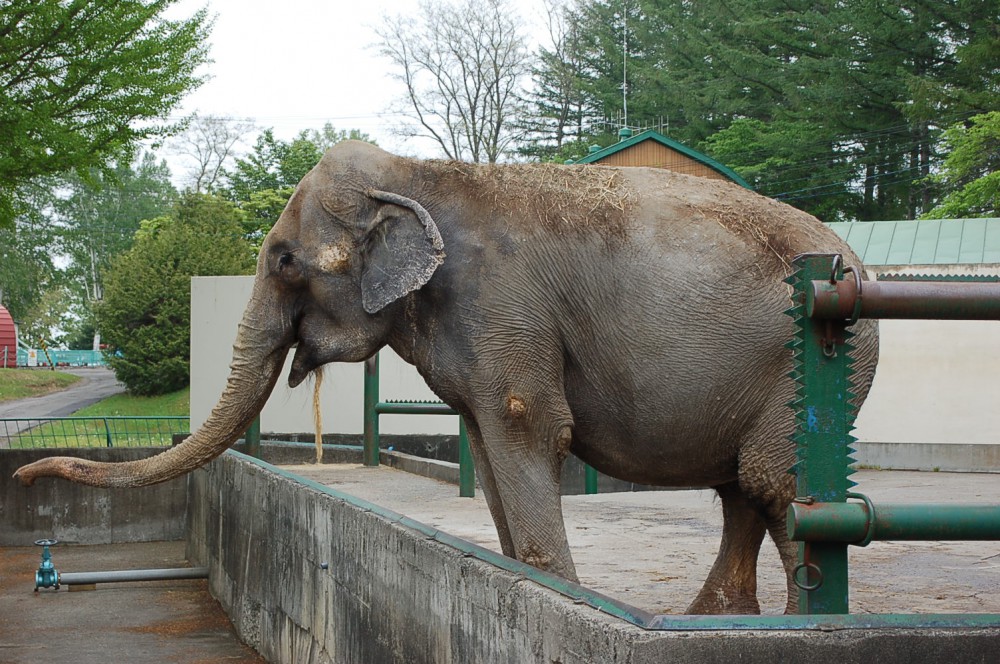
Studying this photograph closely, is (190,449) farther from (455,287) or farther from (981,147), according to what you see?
(981,147)

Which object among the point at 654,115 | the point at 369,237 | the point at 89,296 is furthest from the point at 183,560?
the point at 89,296

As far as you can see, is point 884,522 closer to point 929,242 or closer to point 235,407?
point 235,407

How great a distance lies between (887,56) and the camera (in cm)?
4147

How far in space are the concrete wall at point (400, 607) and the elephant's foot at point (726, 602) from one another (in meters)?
1.18

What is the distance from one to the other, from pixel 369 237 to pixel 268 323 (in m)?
0.77

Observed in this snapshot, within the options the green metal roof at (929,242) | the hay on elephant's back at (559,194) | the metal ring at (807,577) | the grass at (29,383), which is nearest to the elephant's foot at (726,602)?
the hay on elephant's back at (559,194)

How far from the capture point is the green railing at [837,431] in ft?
9.67

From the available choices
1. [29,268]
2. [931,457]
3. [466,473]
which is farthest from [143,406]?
[29,268]

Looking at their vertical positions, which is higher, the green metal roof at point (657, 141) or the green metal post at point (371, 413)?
the green metal roof at point (657, 141)

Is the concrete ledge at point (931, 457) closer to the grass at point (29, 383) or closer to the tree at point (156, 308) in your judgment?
the tree at point (156, 308)

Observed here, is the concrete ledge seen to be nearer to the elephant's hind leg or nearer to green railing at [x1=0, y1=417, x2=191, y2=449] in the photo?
green railing at [x1=0, y1=417, x2=191, y2=449]

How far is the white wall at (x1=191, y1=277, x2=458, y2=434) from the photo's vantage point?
2109 centimetres

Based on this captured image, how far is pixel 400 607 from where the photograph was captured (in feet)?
18.8

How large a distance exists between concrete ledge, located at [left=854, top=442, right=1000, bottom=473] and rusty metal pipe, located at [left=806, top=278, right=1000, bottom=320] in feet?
48.0
